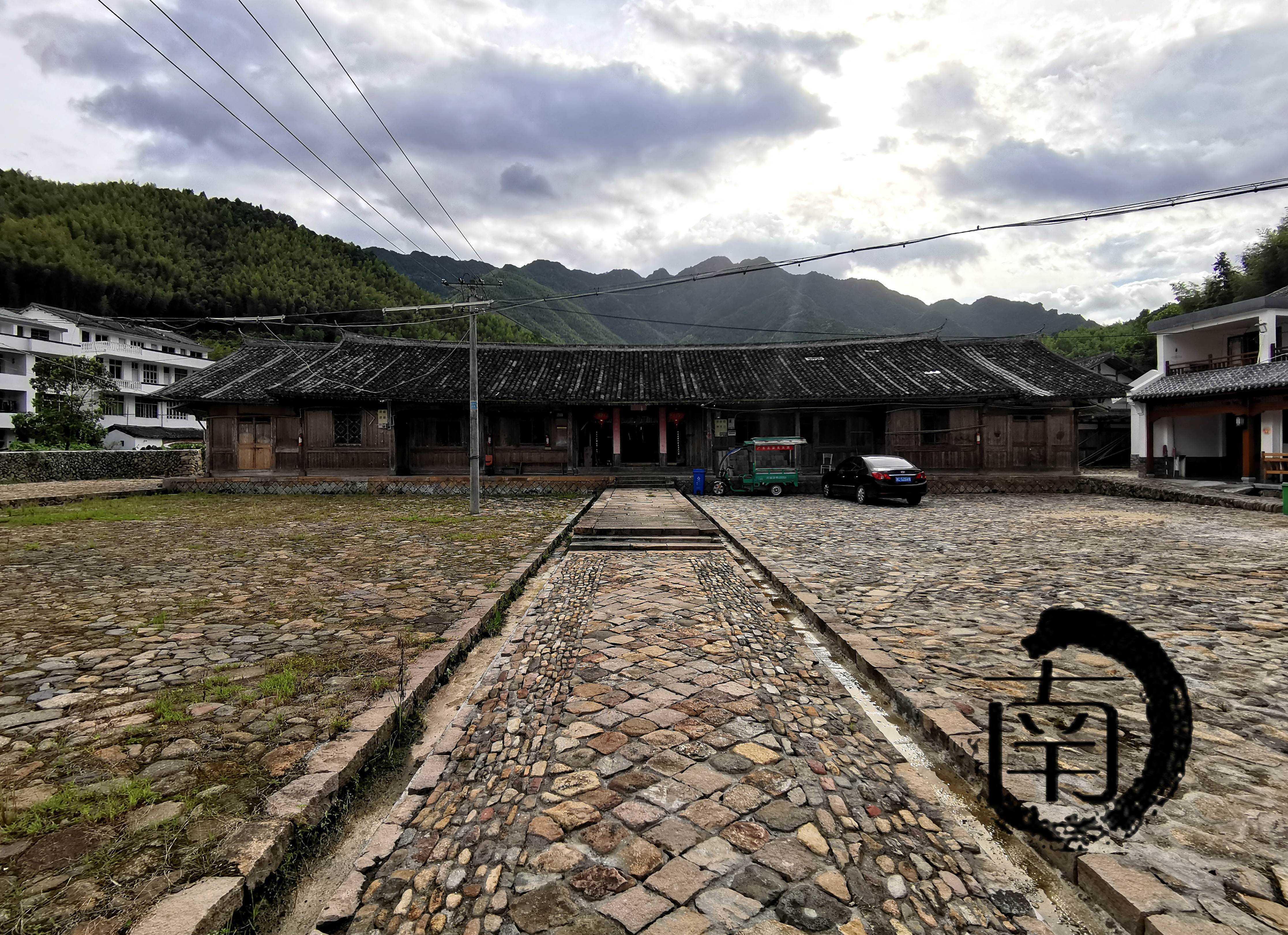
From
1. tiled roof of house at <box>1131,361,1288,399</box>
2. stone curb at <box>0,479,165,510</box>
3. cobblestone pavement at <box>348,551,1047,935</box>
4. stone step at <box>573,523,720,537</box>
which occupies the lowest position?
cobblestone pavement at <box>348,551,1047,935</box>

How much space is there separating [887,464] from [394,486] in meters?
17.5

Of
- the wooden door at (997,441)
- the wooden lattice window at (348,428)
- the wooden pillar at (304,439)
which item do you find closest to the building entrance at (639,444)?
the wooden lattice window at (348,428)

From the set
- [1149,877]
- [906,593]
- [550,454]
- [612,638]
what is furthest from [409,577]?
[550,454]

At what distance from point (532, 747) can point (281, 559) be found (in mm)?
7378

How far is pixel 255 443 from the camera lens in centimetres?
2277

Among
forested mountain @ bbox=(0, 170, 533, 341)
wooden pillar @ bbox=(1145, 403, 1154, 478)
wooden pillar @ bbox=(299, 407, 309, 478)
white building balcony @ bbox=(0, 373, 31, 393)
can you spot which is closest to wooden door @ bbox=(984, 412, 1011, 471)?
wooden pillar @ bbox=(1145, 403, 1154, 478)

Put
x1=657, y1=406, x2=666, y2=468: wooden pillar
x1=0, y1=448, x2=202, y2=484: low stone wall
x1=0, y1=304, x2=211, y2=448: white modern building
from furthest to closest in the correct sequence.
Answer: x1=0, y1=304, x2=211, y2=448: white modern building, x1=0, y1=448, x2=202, y2=484: low stone wall, x1=657, y1=406, x2=666, y2=468: wooden pillar

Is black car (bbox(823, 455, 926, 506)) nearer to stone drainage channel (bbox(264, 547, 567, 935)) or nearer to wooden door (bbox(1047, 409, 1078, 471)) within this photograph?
wooden door (bbox(1047, 409, 1078, 471))

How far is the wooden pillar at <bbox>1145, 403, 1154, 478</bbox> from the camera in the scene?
24.4 m

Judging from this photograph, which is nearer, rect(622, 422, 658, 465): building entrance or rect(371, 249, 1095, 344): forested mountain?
rect(622, 422, 658, 465): building entrance

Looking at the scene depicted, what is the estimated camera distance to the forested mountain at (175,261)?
5703 cm

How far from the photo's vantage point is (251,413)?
74.5 feet

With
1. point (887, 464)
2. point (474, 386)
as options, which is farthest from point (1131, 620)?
point (474, 386)

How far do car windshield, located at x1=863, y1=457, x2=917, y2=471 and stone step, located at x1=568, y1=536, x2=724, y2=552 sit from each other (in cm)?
876
